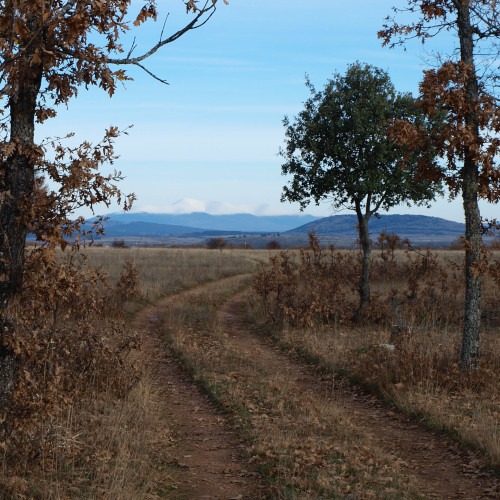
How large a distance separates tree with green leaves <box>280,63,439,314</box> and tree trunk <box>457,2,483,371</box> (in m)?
7.02

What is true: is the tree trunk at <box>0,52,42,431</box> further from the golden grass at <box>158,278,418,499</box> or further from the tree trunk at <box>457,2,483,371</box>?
the tree trunk at <box>457,2,483,371</box>

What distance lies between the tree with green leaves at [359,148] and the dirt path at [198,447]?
936 centimetres

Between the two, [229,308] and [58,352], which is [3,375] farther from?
[229,308]

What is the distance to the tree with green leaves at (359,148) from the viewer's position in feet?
63.2

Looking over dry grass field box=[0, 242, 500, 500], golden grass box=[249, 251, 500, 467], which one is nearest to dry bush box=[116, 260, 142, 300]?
dry grass field box=[0, 242, 500, 500]

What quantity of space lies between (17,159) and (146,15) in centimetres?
248

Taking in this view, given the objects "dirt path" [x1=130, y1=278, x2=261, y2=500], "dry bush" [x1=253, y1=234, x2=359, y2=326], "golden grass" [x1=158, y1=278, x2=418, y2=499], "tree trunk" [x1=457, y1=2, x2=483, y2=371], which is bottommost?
"dirt path" [x1=130, y1=278, x2=261, y2=500]

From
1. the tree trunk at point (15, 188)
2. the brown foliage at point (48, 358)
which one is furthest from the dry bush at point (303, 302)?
the tree trunk at point (15, 188)

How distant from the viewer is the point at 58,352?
30.9ft

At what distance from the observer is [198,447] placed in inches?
339

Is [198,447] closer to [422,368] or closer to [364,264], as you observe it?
[422,368]

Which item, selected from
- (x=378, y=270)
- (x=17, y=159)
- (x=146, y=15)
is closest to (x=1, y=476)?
(x=17, y=159)

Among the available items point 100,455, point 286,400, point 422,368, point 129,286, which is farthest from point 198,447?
point 129,286

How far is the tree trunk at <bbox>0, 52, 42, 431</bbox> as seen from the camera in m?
6.89
